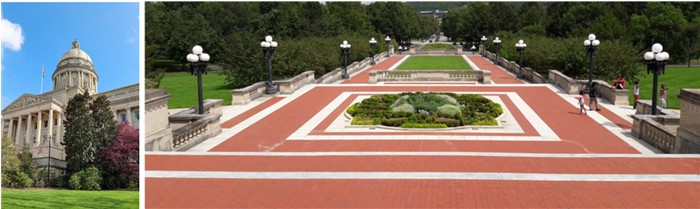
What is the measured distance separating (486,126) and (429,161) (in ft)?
21.1

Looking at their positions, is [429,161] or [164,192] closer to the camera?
[164,192]

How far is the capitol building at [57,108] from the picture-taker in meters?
4.82

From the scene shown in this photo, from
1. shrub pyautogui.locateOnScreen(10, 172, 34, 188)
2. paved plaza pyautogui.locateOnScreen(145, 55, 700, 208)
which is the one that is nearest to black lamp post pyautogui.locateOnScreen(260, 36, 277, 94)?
paved plaza pyautogui.locateOnScreen(145, 55, 700, 208)

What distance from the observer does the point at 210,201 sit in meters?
8.95

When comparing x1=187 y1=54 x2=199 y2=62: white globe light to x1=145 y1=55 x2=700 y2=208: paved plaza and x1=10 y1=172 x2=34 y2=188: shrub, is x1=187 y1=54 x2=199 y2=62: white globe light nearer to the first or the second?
x1=145 y1=55 x2=700 y2=208: paved plaza

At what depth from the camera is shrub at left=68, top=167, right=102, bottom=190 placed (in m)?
6.12

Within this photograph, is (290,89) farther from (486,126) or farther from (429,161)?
(429,161)

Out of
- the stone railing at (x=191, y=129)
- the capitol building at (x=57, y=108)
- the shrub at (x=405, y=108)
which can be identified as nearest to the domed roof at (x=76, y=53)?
the capitol building at (x=57, y=108)

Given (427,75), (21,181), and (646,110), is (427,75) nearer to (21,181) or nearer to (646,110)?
(646,110)

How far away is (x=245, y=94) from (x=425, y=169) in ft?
49.1

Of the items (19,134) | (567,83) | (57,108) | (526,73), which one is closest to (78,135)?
(57,108)

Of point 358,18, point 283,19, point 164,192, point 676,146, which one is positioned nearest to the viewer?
point 164,192

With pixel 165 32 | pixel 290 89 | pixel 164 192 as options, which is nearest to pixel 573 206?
pixel 164 192

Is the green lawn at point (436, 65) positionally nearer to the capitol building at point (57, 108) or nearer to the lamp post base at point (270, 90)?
the lamp post base at point (270, 90)
